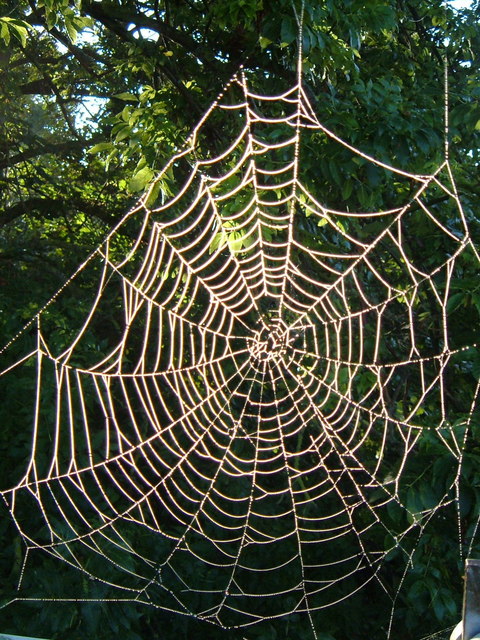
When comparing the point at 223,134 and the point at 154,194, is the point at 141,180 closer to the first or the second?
the point at 154,194

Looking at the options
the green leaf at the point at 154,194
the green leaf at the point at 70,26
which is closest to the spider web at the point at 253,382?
the green leaf at the point at 154,194

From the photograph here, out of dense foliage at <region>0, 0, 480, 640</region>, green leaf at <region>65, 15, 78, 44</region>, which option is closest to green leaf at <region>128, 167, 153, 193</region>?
dense foliage at <region>0, 0, 480, 640</region>

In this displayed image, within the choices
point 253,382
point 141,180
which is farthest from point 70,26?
point 253,382

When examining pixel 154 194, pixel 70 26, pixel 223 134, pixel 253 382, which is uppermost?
pixel 70 26

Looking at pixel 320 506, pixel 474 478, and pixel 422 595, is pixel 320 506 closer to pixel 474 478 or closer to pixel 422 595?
pixel 422 595

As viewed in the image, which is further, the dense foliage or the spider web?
the spider web

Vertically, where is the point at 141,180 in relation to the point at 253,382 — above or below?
above

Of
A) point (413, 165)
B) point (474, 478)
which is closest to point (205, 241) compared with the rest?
point (413, 165)

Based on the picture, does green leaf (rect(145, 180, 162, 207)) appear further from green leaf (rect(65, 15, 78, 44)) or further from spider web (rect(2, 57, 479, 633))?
green leaf (rect(65, 15, 78, 44))
